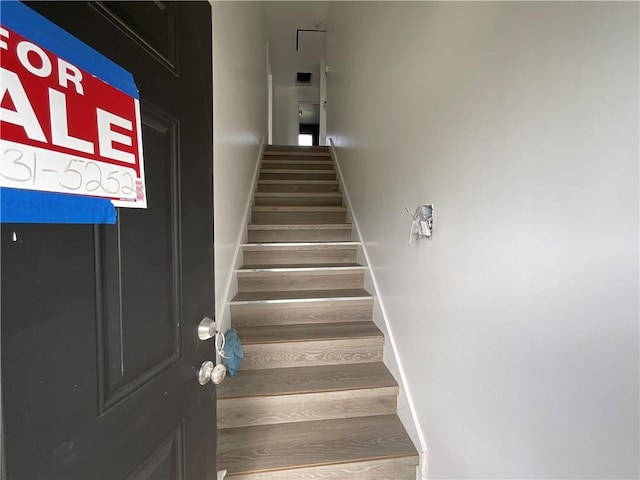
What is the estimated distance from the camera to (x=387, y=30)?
188 centimetres

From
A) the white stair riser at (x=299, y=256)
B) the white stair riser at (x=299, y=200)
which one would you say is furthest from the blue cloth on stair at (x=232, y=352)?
the white stair riser at (x=299, y=200)

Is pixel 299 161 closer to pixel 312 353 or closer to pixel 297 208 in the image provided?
pixel 297 208

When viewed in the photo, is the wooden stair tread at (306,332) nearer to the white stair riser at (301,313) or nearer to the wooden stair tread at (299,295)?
the white stair riser at (301,313)

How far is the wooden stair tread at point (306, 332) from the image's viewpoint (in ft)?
5.99

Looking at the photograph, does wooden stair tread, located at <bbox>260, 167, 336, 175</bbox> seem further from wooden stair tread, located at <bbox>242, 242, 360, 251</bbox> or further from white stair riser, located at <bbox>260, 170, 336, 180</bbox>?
wooden stair tread, located at <bbox>242, 242, 360, 251</bbox>

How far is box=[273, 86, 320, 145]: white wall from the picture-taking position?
7.21m

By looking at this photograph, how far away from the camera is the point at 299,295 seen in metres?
2.17

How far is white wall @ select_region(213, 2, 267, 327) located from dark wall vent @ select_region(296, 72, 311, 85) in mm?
3692

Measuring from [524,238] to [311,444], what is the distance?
51.3 inches

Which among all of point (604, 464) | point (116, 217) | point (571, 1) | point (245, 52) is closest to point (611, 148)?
point (571, 1)

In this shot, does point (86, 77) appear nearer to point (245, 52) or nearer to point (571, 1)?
point (571, 1)

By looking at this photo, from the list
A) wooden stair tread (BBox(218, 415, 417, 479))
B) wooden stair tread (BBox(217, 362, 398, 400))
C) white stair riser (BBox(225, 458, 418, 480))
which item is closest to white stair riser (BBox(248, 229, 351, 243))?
wooden stair tread (BBox(217, 362, 398, 400))

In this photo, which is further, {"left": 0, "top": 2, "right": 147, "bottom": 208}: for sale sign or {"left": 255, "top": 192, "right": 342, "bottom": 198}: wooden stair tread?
{"left": 255, "top": 192, "right": 342, "bottom": 198}: wooden stair tread

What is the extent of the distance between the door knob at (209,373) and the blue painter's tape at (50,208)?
0.49m
